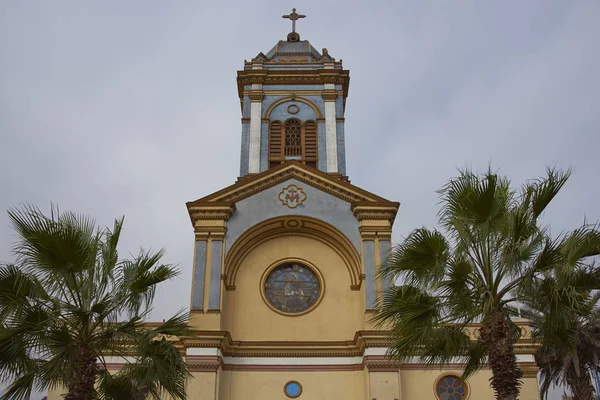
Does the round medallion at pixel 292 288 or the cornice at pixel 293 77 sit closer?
the round medallion at pixel 292 288

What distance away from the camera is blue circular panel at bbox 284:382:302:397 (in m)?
22.7

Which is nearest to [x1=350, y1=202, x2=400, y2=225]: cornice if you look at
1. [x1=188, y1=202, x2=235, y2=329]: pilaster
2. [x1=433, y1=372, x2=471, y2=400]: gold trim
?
[x1=188, y1=202, x2=235, y2=329]: pilaster

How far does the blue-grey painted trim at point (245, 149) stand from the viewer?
103ft

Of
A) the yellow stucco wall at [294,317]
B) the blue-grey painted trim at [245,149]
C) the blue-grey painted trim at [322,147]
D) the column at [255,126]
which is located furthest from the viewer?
the blue-grey painted trim at [245,149]

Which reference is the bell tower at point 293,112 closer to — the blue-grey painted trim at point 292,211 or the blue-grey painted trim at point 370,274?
the blue-grey painted trim at point 292,211

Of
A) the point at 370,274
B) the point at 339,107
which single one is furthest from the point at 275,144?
the point at 370,274

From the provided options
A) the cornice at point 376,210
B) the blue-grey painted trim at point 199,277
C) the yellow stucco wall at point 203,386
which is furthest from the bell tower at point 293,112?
the yellow stucco wall at point 203,386

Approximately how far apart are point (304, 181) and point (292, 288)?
4.12 m

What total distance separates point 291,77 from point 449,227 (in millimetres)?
20875

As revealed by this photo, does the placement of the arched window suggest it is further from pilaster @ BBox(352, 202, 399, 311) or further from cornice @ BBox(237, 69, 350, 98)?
pilaster @ BBox(352, 202, 399, 311)

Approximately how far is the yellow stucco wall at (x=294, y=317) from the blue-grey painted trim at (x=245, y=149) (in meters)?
6.69

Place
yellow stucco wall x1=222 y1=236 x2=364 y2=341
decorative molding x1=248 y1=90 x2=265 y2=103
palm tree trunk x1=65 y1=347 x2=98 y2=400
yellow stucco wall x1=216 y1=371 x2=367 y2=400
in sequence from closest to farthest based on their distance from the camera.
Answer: palm tree trunk x1=65 y1=347 x2=98 y2=400, yellow stucco wall x1=216 y1=371 x2=367 y2=400, yellow stucco wall x1=222 y1=236 x2=364 y2=341, decorative molding x1=248 y1=90 x2=265 y2=103

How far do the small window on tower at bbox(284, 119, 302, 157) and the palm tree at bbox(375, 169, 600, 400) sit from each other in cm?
1808

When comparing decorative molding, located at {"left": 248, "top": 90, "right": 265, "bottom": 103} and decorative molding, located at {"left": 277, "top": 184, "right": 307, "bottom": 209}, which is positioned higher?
decorative molding, located at {"left": 248, "top": 90, "right": 265, "bottom": 103}
